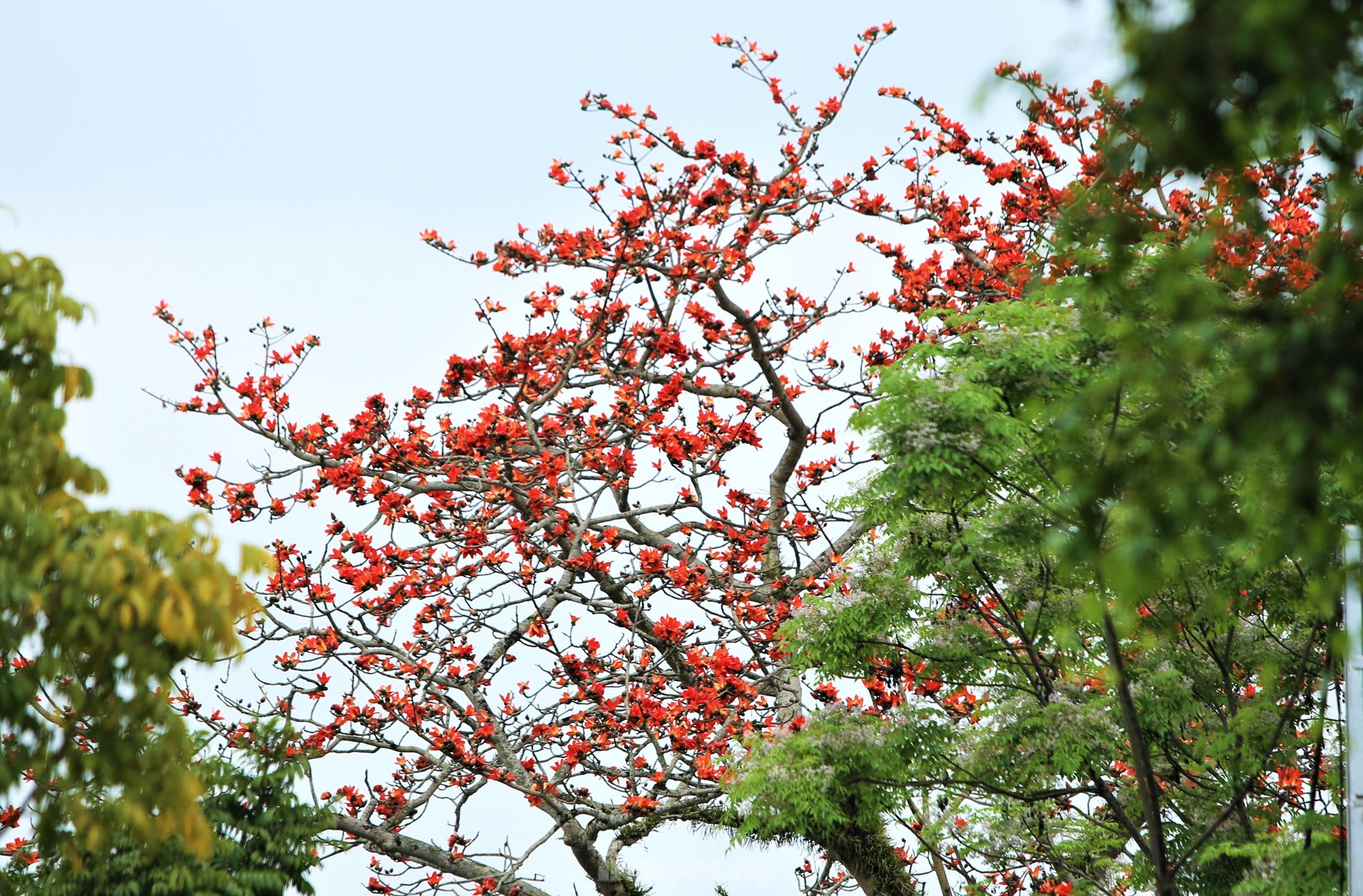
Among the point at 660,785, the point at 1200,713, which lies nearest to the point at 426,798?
the point at 660,785

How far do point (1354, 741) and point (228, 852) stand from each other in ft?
19.8

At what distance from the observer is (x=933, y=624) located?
8703 millimetres

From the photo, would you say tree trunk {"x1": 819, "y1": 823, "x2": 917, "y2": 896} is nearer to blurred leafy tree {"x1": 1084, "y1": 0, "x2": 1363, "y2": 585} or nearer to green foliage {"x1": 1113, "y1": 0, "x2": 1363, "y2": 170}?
blurred leafy tree {"x1": 1084, "y1": 0, "x2": 1363, "y2": 585}

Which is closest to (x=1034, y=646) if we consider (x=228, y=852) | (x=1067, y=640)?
(x=1067, y=640)

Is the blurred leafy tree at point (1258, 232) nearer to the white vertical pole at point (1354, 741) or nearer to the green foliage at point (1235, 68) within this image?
the green foliage at point (1235, 68)

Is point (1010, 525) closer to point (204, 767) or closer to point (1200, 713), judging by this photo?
point (1200, 713)

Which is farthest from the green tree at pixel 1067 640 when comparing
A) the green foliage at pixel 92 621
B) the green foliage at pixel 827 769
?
the green foliage at pixel 92 621

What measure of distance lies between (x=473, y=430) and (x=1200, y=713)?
6.04m

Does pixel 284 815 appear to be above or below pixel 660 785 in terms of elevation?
below

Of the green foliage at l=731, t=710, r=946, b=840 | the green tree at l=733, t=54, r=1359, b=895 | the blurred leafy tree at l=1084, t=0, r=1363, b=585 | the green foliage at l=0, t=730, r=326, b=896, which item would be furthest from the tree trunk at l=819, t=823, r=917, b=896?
the blurred leafy tree at l=1084, t=0, r=1363, b=585

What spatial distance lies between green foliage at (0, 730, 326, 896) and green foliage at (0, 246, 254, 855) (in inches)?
71.6

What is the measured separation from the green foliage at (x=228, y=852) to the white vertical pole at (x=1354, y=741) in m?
5.53

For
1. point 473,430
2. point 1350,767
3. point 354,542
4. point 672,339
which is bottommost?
point 1350,767

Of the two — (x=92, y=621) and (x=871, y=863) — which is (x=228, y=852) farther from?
(x=871, y=863)
